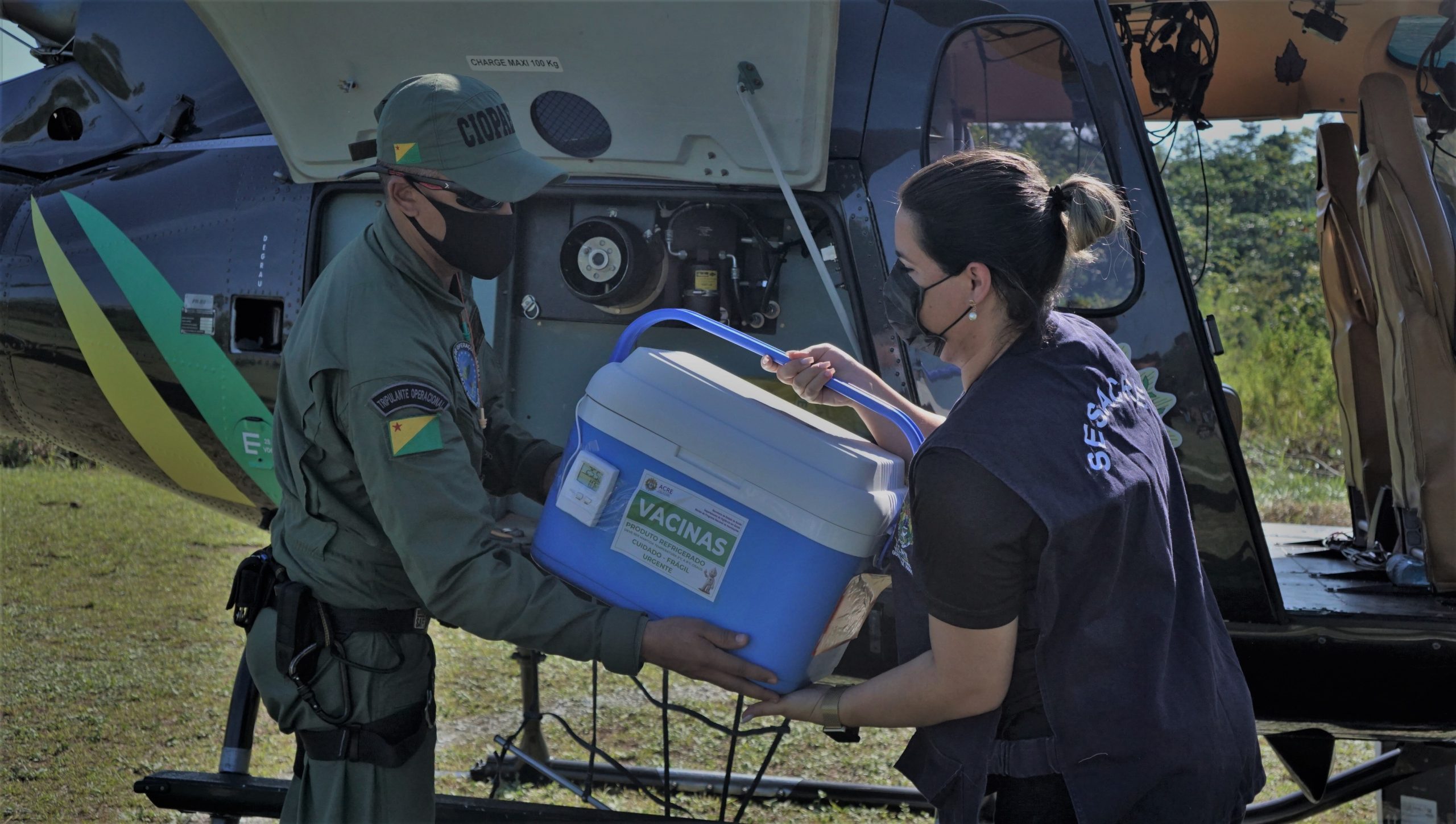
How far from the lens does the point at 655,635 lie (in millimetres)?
1879

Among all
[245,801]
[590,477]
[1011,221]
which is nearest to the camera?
[1011,221]

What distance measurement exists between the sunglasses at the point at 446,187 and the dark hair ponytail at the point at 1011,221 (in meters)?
0.83

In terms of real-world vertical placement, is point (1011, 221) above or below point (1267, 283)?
below

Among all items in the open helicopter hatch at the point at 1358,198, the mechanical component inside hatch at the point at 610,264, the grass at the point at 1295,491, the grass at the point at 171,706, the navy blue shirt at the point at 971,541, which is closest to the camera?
the navy blue shirt at the point at 971,541

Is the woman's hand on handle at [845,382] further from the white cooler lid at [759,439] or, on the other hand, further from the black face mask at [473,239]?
the black face mask at [473,239]

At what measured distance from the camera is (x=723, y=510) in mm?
1889

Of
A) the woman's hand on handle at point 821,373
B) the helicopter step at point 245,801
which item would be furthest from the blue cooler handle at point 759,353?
the helicopter step at point 245,801

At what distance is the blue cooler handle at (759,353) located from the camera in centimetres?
202

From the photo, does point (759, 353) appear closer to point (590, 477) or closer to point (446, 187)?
point (590, 477)

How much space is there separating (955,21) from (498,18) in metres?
1.14

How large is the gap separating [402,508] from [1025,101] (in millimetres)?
1862

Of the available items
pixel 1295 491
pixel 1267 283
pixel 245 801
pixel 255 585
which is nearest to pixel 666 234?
pixel 255 585

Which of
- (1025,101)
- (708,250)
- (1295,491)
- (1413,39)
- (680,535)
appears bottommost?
(1295,491)

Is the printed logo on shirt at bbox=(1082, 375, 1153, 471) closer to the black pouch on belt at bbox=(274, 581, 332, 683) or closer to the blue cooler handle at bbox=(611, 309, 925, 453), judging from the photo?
the blue cooler handle at bbox=(611, 309, 925, 453)
